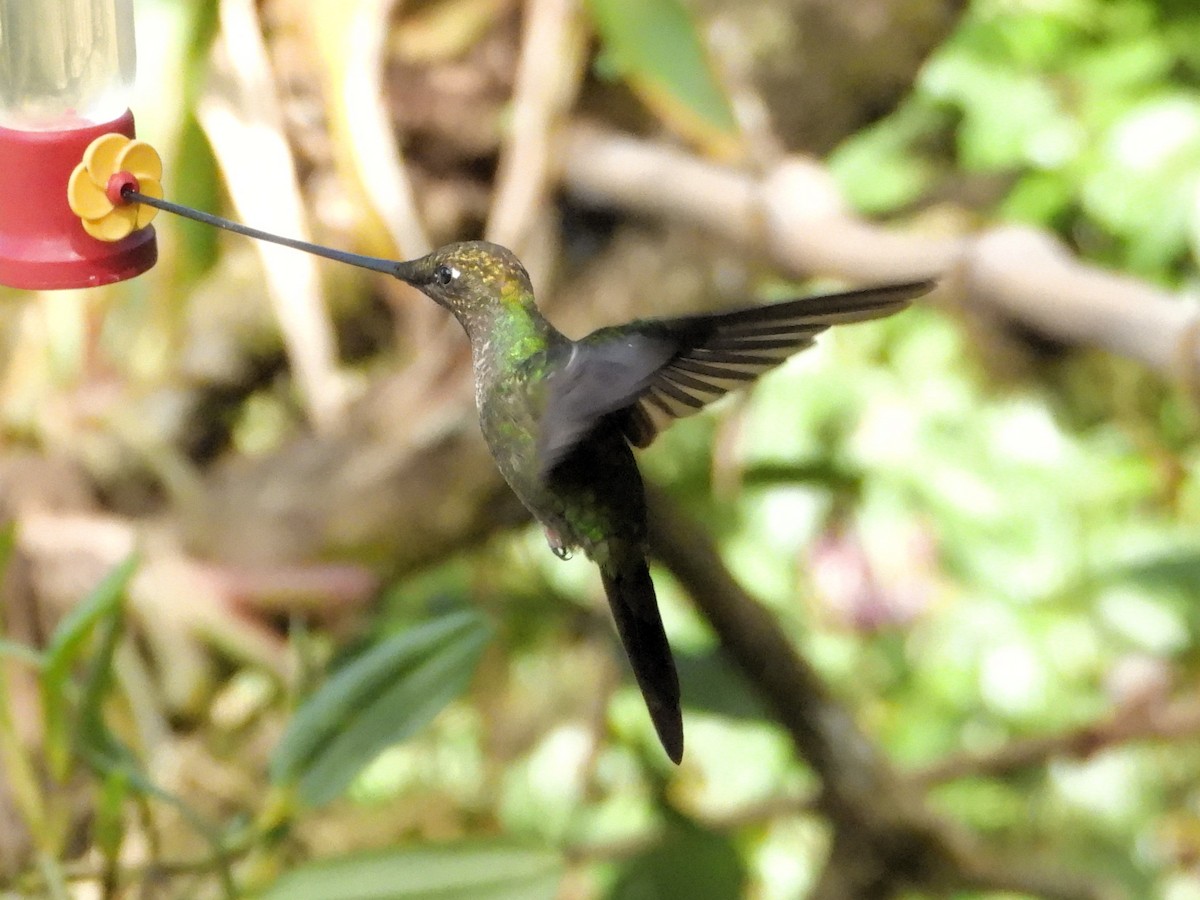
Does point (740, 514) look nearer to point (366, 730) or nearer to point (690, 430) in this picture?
point (690, 430)

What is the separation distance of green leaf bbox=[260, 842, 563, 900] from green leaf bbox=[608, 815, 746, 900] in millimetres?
486

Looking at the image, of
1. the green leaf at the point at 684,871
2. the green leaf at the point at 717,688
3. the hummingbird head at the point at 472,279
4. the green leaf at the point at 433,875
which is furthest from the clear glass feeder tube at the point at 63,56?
the green leaf at the point at 684,871

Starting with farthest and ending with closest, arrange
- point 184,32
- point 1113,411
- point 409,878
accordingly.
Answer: point 1113,411, point 184,32, point 409,878

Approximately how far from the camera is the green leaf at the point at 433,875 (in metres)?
0.90

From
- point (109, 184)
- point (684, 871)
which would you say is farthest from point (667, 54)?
point (684, 871)

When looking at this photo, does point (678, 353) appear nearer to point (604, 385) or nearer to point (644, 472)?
point (604, 385)

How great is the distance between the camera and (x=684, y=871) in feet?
4.58

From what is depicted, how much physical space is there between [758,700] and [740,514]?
0.55 m

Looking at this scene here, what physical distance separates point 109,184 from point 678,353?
0.30 m

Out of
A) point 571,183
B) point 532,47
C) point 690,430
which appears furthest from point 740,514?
point 532,47

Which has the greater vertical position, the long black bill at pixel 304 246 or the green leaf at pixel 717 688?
the green leaf at pixel 717 688

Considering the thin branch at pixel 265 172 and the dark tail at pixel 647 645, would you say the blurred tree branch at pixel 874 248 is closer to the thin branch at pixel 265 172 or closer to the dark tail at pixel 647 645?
the thin branch at pixel 265 172

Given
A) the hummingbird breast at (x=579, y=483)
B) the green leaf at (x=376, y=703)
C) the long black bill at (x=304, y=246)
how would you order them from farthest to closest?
the green leaf at (x=376, y=703)
the hummingbird breast at (x=579, y=483)
the long black bill at (x=304, y=246)

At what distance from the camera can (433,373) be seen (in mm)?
1526
